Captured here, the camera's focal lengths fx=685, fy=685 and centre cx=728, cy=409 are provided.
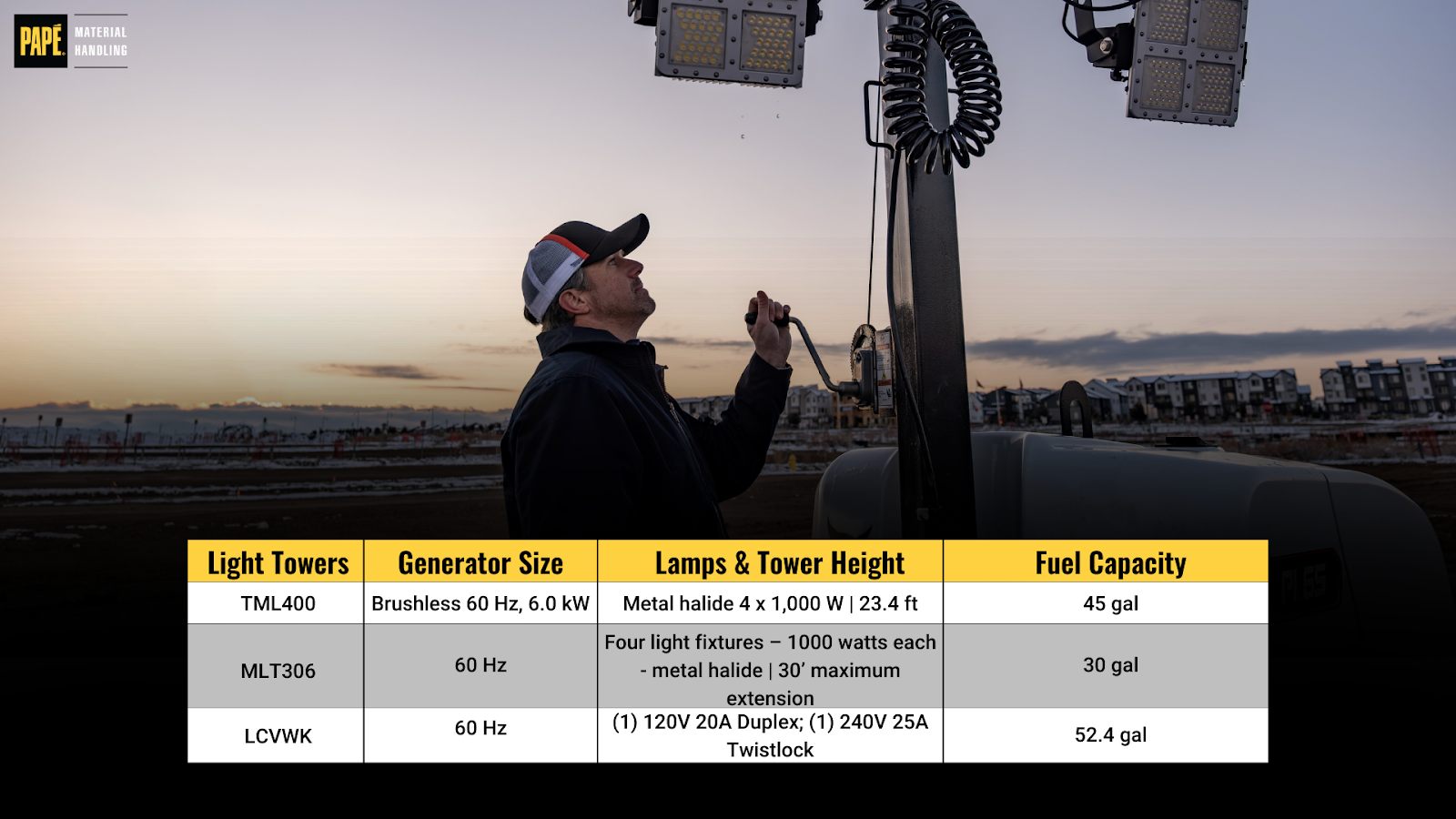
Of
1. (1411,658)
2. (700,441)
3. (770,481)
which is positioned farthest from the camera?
(770,481)

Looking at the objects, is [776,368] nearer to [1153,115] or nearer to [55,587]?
[1153,115]

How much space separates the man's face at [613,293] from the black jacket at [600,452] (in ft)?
0.55

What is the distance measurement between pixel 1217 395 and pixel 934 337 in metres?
110

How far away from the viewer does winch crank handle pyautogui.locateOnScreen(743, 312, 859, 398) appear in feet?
9.15

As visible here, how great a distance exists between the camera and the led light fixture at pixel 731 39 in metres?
2.85

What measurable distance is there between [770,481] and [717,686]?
62.2ft

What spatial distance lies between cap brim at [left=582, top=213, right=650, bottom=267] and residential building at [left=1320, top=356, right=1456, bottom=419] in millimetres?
105974

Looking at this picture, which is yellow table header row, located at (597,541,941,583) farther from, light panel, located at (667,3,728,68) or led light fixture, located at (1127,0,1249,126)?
led light fixture, located at (1127,0,1249,126)

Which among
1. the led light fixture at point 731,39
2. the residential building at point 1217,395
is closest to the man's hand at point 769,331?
the led light fixture at point 731,39

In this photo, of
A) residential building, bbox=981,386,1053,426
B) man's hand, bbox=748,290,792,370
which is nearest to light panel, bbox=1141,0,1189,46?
man's hand, bbox=748,290,792,370

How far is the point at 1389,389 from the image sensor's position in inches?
3482

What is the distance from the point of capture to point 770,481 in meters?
20.7

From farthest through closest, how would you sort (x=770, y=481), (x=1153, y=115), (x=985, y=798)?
(x=770, y=481), (x=1153, y=115), (x=985, y=798)

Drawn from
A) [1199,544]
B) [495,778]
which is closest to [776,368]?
[1199,544]
